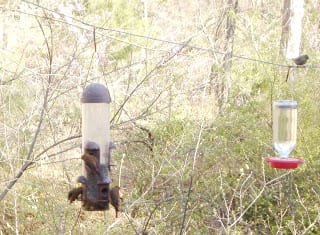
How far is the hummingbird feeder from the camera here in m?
2.33

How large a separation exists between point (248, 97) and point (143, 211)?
148cm

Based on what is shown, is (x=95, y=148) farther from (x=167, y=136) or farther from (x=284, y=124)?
(x=167, y=136)

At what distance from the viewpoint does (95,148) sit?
2316 millimetres

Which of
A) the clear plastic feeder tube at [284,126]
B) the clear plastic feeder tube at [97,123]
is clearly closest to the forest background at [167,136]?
the clear plastic feeder tube at [284,126]

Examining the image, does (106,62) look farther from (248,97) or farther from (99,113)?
(99,113)

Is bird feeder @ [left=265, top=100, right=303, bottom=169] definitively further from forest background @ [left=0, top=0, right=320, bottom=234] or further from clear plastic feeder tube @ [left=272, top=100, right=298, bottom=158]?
forest background @ [left=0, top=0, right=320, bottom=234]

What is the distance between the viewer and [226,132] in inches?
210

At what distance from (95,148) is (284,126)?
1.30 metres

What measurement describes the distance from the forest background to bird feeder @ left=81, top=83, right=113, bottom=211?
1.85 meters

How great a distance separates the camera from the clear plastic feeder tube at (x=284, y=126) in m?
3.03

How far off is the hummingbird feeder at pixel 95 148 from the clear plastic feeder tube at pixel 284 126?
1034mm

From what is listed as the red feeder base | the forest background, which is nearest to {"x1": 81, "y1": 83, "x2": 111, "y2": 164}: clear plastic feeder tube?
the red feeder base

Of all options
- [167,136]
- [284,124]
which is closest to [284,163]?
[284,124]

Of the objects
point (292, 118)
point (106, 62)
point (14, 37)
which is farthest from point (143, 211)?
point (14, 37)
